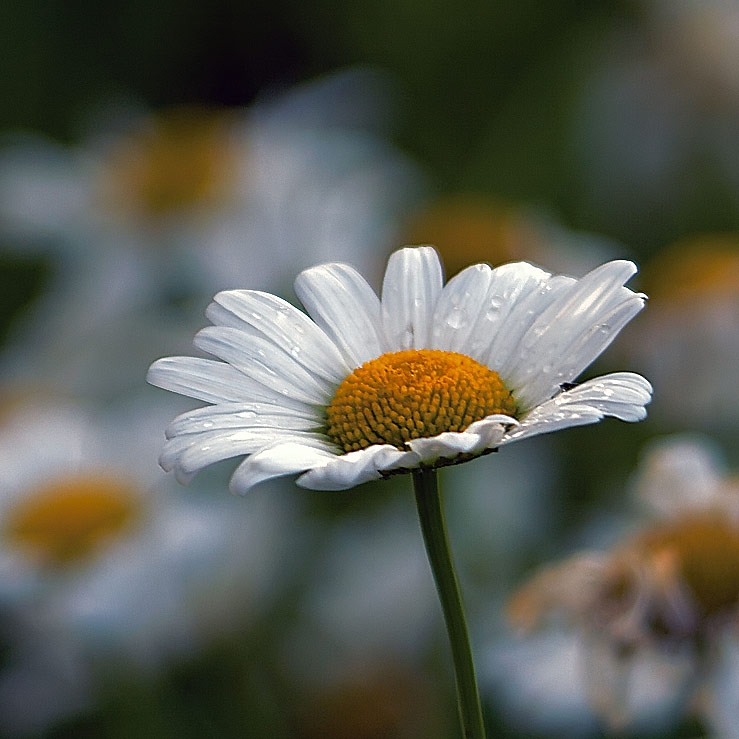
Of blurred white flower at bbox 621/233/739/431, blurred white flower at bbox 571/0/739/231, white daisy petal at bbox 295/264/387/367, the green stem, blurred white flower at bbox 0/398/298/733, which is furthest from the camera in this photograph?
blurred white flower at bbox 571/0/739/231

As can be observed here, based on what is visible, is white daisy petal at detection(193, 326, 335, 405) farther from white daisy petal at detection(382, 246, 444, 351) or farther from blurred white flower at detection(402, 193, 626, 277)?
blurred white flower at detection(402, 193, 626, 277)

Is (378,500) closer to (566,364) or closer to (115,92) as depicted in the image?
(566,364)

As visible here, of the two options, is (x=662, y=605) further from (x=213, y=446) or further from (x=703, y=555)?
(x=213, y=446)

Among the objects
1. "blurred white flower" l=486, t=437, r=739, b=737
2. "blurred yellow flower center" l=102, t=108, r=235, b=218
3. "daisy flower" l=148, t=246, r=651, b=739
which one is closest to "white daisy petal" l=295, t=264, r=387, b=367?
"daisy flower" l=148, t=246, r=651, b=739

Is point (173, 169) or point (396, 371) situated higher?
point (173, 169)

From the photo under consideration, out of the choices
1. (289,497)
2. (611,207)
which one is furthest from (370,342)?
(611,207)

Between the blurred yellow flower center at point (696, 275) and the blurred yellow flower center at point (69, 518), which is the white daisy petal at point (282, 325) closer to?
the blurred yellow flower center at point (69, 518)

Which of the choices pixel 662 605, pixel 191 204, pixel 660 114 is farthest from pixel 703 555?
pixel 660 114
